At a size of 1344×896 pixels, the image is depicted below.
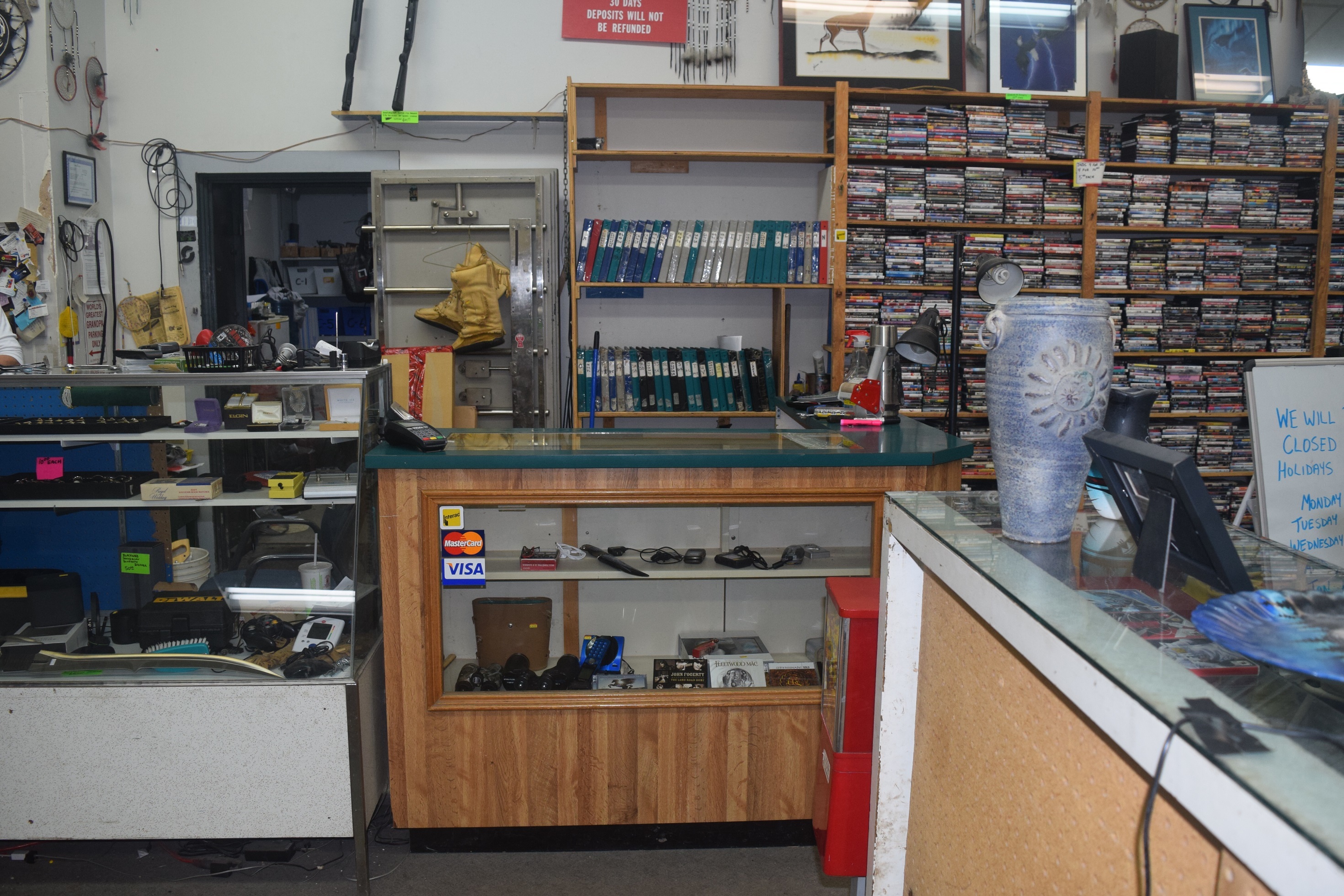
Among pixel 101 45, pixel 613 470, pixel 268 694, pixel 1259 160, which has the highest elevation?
pixel 101 45

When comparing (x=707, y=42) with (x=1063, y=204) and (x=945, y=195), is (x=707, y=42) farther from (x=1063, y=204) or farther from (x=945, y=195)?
(x=1063, y=204)

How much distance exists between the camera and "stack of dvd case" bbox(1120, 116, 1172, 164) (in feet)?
14.4

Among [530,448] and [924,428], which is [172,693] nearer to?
[530,448]

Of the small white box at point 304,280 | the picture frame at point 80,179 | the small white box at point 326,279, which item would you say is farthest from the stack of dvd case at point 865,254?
the small white box at point 304,280

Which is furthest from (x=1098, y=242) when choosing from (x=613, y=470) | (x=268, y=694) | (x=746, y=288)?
(x=268, y=694)

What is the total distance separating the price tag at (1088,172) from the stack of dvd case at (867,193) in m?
0.96

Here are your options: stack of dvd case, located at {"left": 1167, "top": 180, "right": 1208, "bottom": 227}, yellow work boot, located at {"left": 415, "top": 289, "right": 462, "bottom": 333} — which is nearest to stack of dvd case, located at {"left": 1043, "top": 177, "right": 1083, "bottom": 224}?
stack of dvd case, located at {"left": 1167, "top": 180, "right": 1208, "bottom": 227}

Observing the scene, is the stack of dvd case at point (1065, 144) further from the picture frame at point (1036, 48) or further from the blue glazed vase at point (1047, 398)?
the blue glazed vase at point (1047, 398)

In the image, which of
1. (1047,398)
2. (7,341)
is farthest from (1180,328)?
(7,341)

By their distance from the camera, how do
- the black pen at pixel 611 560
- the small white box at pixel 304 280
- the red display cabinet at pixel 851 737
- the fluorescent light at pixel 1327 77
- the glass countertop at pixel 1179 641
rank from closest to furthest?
the glass countertop at pixel 1179 641
the red display cabinet at pixel 851 737
the black pen at pixel 611 560
the fluorescent light at pixel 1327 77
the small white box at pixel 304 280

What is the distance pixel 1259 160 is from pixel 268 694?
507 cm

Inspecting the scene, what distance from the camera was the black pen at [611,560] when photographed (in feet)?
7.90

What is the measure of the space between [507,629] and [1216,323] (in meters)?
4.12

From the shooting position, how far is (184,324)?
180 inches
